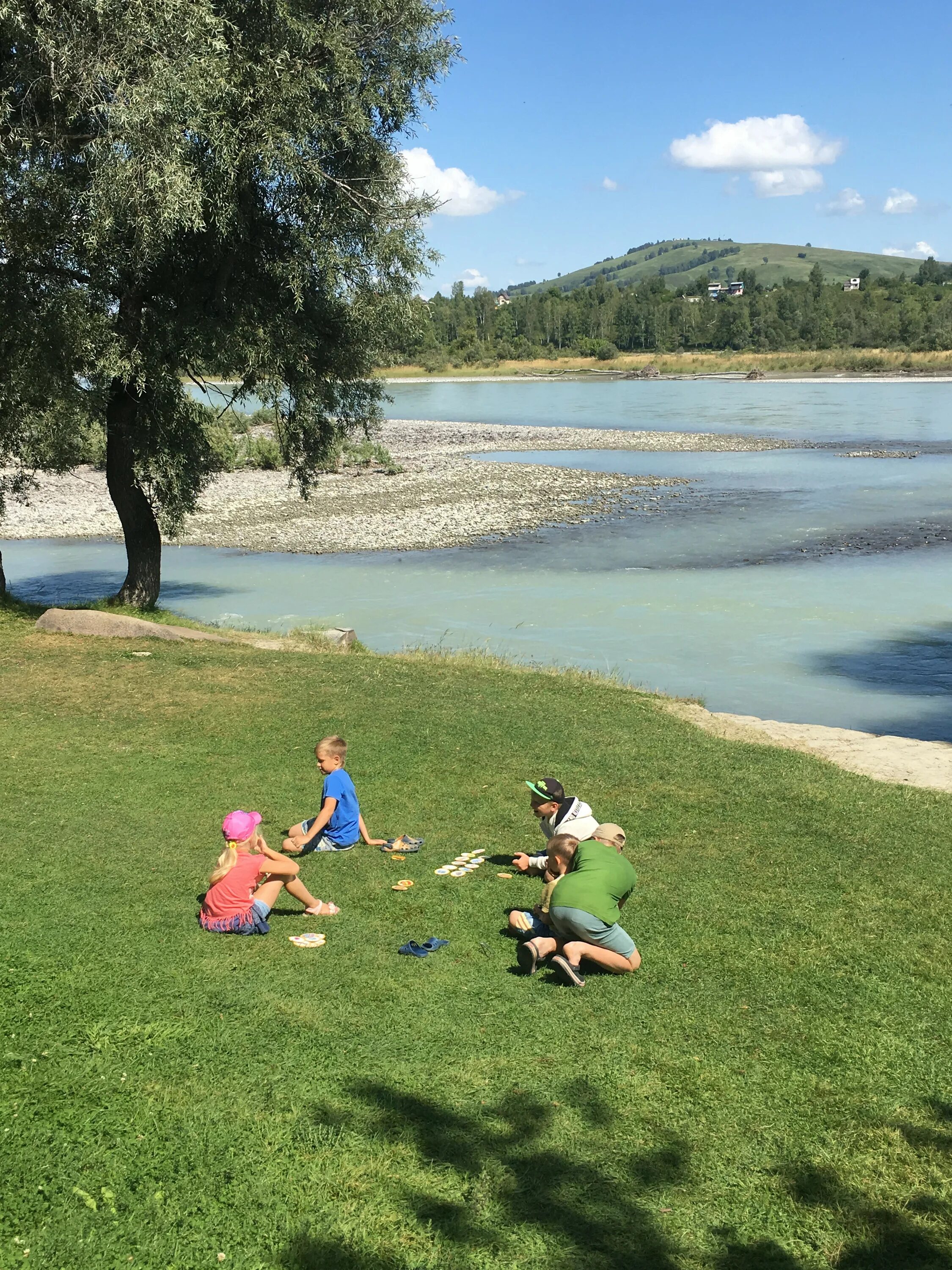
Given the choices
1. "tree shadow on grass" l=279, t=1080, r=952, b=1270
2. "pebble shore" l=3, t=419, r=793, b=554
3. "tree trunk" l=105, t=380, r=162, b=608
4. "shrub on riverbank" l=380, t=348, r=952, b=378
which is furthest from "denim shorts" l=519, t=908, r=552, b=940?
"shrub on riverbank" l=380, t=348, r=952, b=378

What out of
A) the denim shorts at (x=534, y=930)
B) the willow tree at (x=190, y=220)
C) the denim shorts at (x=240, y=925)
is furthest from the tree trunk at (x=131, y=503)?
the denim shorts at (x=534, y=930)

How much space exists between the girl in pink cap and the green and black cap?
2028 mm

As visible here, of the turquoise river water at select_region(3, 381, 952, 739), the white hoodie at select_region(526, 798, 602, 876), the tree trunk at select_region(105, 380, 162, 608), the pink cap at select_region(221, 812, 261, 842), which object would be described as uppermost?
the tree trunk at select_region(105, 380, 162, 608)

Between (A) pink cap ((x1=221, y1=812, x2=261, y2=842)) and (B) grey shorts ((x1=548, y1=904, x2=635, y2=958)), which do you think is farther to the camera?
(A) pink cap ((x1=221, y1=812, x2=261, y2=842))

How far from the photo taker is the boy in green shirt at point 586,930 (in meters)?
7.68

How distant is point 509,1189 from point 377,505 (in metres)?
37.8

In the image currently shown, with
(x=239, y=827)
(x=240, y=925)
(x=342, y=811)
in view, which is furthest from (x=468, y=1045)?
(x=342, y=811)

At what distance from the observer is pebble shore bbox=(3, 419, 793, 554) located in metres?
36.9

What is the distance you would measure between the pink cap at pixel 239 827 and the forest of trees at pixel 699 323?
141128mm

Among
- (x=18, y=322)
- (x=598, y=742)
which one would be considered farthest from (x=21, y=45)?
(x=598, y=742)

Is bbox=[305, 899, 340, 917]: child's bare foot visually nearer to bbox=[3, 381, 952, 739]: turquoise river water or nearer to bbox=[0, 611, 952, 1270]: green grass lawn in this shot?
bbox=[0, 611, 952, 1270]: green grass lawn

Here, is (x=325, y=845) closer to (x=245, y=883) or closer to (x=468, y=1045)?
(x=245, y=883)

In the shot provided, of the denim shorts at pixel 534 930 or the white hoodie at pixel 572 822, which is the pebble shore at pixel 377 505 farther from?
the denim shorts at pixel 534 930

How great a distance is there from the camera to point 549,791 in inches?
369
